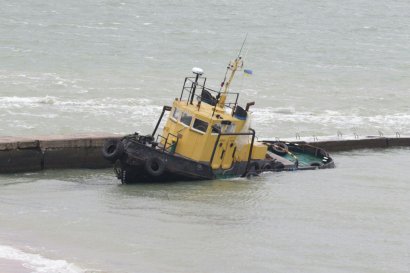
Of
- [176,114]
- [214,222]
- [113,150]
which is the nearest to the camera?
[214,222]

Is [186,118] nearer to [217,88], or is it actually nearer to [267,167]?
[267,167]

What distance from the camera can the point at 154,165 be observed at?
21688mm

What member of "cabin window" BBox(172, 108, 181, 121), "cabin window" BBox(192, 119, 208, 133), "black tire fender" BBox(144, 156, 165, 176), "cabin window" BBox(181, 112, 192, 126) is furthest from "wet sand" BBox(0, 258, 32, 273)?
"cabin window" BBox(172, 108, 181, 121)

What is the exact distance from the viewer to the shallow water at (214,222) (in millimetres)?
16281

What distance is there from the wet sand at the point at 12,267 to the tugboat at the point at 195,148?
261 inches

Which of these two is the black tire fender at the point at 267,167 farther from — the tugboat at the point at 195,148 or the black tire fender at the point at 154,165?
the black tire fender at the point at 154,165

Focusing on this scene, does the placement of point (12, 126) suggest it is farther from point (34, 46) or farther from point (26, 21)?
point (26, 21)

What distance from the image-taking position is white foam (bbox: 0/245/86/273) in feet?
49.3

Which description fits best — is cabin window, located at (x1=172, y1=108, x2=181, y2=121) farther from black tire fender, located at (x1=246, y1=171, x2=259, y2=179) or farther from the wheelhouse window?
black tire fender, located at (x1=246, y1=171, x2=259, y2=179)

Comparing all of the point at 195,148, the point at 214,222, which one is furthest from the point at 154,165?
the point at 214,222

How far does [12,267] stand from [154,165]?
23.4ft

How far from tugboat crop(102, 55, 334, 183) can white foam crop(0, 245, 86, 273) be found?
6.10 meters

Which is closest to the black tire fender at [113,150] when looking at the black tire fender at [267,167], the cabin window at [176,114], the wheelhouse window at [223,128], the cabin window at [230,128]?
the cabin window at [176,114]

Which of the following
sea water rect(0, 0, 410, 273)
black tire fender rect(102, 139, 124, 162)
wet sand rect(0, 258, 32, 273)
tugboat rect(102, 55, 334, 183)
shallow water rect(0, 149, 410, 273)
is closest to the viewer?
wet sand rect(0, 258, 32, 273)
